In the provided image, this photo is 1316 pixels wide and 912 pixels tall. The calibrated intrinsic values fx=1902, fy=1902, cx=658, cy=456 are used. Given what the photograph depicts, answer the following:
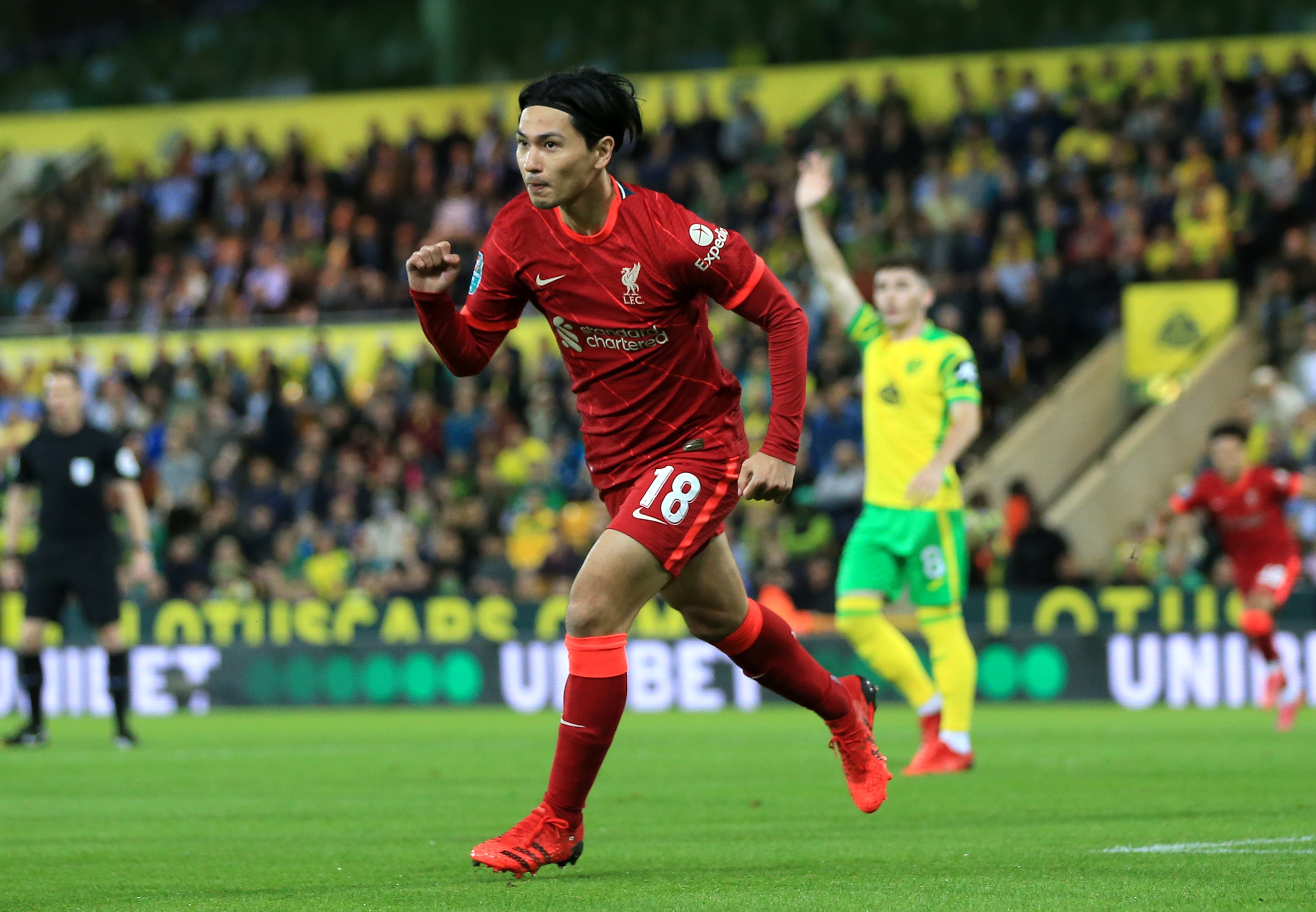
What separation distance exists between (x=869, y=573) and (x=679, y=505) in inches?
147

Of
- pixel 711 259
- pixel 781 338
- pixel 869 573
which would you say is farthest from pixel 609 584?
pixel 869 573

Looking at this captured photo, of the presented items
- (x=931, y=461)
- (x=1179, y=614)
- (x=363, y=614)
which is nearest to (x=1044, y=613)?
(x=1179, y=614)

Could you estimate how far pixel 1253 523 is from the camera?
12969mm

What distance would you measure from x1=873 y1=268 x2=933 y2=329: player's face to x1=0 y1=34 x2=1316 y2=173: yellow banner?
1430 centimetres

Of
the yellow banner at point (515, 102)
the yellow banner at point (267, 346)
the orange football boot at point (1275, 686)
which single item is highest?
the yellow banner at point (515, 102)

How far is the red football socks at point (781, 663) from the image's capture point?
242 inches

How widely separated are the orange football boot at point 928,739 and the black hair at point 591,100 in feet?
14.5

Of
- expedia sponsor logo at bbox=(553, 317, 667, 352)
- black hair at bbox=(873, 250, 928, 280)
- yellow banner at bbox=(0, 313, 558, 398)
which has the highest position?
yellow banner at bbox=(0, 313, 558, 398)

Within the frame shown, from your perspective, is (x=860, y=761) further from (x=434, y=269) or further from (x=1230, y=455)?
(x=1230, y=455)

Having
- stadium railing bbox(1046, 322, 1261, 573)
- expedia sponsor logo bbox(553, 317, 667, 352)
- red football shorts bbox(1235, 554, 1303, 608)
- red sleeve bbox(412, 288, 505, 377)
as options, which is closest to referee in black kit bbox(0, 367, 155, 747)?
red sleeve bbox(412, 288, 505, 377)

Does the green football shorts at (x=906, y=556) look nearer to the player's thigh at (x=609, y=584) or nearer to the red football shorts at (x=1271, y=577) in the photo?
the player's thigh at (x=609, y=584)

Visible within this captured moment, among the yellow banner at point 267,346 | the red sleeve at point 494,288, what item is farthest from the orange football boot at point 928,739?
the yellow banner at point 267,346

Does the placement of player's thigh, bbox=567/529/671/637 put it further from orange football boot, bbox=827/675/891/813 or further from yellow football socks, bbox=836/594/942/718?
yellow football socks, bbox=836/594/942/718

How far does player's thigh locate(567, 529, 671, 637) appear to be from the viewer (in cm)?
562
